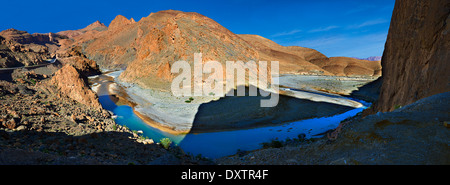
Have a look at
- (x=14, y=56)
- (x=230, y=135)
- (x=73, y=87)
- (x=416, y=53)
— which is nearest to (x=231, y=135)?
(x=230, y=135)

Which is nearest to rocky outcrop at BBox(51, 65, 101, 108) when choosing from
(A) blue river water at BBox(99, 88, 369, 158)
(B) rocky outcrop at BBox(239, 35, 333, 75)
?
(A) blue river water at BBox(99, 88, 369, 158)

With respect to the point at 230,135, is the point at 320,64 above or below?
above

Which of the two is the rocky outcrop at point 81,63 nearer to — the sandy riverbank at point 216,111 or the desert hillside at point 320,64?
the sandy riverbank at point 216,111

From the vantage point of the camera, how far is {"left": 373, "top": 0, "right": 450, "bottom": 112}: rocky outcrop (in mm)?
8594

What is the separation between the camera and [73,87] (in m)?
19.8

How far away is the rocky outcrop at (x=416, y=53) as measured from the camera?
8.59 m

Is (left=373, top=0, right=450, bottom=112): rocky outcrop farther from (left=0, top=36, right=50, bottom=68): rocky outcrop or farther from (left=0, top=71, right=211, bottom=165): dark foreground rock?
(left=0, top=36, right=50, bottom=68): rocky outcrop

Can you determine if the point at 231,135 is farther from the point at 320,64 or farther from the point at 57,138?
the point at 320,64

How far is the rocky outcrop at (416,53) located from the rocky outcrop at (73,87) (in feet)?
81.3

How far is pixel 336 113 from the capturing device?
78.7ft

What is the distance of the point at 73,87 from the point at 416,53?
27.7 metres
